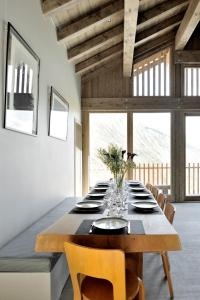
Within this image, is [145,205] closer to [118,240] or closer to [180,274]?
[180,274]

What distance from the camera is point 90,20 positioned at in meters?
4.35

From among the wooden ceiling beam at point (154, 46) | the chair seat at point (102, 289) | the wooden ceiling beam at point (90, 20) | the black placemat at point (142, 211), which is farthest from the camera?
the wooden ceiling beam at point (154, 46)

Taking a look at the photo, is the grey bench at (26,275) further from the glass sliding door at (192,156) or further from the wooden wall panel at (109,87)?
the glass sliding door at (192,156)

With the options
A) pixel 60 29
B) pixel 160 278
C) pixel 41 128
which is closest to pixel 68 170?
pixel 41 128

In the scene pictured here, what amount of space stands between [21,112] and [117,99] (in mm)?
4540

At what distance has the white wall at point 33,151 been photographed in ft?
8.03

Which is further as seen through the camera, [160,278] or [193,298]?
[160,278]

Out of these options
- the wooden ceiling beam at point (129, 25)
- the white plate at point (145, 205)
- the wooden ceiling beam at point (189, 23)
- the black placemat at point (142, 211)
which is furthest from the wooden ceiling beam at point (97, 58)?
the black placemat at point (142, 211)

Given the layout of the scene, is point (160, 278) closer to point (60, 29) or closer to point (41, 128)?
point (41, 128)

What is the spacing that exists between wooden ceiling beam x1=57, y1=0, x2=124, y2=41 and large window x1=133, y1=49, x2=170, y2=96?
2.83 m

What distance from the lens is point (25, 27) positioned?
295 cm

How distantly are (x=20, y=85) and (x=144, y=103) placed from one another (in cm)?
476

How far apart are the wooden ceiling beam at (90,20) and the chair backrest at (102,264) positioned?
3.60 meters

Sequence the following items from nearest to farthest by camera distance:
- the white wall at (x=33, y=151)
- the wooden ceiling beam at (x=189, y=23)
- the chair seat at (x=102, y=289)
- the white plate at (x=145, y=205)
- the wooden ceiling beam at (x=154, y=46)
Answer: the chair seat at (x=102, y=289) → the white wall at (x=33, y=151) → the white plate at (x=145, y=205) → the wooden ceiling beam at (x=189, y=23) → the wooden ceiling beam at (x=154, y=46)
